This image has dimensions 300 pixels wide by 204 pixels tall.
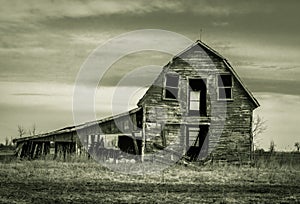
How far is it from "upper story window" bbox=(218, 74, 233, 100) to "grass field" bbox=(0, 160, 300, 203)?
6.57 meters

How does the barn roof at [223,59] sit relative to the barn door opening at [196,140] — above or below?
above

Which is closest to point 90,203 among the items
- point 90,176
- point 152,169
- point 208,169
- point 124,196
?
point 124,196

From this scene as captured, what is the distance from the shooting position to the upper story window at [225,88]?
93.6 feet

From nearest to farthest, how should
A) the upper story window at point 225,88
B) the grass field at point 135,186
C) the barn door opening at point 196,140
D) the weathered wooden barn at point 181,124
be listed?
the grass field at point 135,186 → the weathered wooden barn at point 181,124 → the barn door opening at point 196,140 → the upper story window at point 225,88

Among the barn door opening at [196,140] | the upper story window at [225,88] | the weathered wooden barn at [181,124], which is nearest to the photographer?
the weathered wooden barn at [181,124]

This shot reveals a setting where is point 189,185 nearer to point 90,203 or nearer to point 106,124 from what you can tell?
point 90,203

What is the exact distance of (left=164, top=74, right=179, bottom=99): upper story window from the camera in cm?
2838

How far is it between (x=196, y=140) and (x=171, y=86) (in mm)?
3414

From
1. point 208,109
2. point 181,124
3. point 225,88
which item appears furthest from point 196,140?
point 225,88

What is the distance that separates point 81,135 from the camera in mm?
27641

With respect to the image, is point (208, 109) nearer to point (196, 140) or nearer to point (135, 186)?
point (196, 140)

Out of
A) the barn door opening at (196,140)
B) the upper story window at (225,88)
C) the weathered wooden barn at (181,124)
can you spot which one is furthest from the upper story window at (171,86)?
the upper story window at (225,88)

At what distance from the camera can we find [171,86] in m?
28.8

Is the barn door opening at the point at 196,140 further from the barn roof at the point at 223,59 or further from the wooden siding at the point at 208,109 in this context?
the barn roof at the point at 223,59
